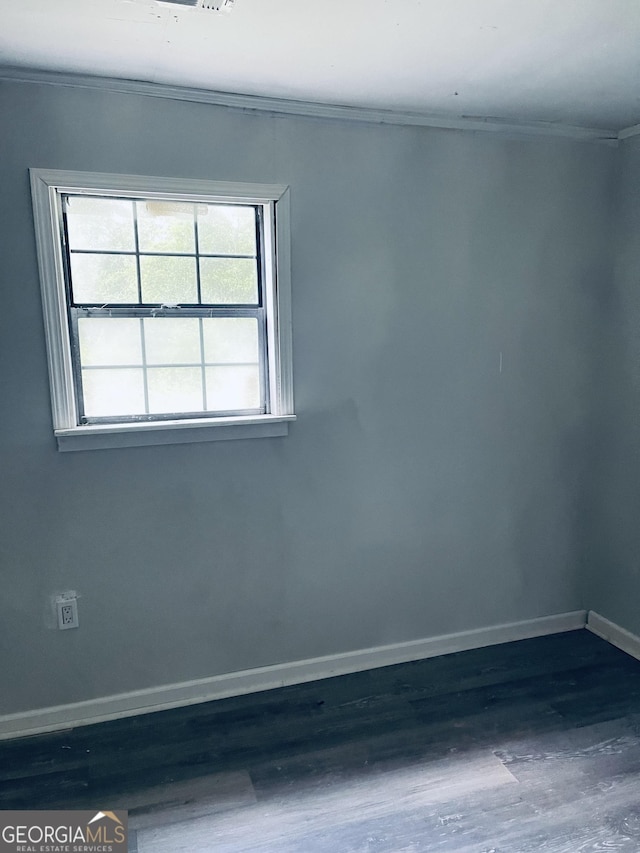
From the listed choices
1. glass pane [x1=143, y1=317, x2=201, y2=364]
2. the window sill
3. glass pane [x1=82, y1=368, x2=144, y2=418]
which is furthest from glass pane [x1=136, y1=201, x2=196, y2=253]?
the window sill

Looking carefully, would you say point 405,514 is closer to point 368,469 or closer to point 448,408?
point 368,469

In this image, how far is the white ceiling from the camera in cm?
166

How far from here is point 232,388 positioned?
2.52 metres

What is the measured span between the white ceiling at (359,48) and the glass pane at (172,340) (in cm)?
87

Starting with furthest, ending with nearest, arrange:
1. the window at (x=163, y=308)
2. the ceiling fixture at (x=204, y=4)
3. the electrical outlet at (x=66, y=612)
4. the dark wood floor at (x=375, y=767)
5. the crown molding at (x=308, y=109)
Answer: the electrical outlet at (x=66, y=612) < the window at (x=163, y=308) < the crown molding at (x=308, y=109) < the dark wood floor at (x=375, y=767) < the ceiling fixture at (x=204, y=4)

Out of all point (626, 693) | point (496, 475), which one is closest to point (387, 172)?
point (496, 475)

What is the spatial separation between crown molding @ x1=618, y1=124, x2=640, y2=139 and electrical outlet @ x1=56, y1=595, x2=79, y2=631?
3.21 meters

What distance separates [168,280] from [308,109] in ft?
2.89

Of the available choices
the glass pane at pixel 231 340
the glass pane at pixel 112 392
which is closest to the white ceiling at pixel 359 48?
the glass pane at pixel 231 340

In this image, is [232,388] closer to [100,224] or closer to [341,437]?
[341,437]

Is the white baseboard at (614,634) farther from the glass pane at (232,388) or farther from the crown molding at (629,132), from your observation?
the crown molding at (629,132)

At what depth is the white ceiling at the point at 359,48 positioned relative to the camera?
1.66 metres

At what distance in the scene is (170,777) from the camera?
2133 mm

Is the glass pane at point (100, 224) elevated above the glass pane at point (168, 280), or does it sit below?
above
